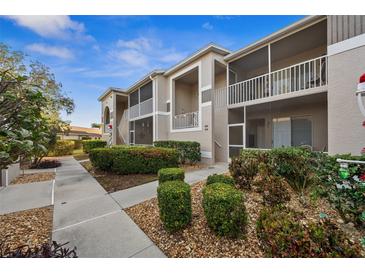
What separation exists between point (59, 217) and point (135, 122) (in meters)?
14.2

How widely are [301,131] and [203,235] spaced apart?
916cm

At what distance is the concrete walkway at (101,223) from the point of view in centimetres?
271

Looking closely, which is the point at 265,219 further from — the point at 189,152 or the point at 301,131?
the point at 301,131

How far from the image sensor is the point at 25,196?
5.40m

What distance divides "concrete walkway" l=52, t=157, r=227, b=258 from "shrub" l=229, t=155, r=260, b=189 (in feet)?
8.20

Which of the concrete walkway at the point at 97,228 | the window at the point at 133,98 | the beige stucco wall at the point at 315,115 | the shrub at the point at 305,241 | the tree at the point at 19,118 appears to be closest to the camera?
the shrub at the point at 305,241

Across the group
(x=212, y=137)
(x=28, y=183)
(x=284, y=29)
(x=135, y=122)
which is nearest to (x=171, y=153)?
(x=212, y=137)

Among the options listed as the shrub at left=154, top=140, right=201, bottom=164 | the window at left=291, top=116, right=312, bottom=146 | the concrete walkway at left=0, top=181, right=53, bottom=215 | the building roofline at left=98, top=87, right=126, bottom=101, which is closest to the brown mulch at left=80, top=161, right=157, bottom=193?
the concrete walkway at left=0, top=181, right=53, bottom=215

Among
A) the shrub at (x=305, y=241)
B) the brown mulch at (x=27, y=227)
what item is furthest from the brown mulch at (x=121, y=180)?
the shrub at (x=305, y=241)

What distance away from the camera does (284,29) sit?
23.9 ft

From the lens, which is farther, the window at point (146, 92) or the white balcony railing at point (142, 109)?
the window at point (146, 92)

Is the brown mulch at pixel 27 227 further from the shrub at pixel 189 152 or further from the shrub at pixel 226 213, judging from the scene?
the shrub at pixel 189 152

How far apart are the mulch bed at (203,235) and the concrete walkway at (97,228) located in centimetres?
18

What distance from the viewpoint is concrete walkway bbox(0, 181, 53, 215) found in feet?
15.1
